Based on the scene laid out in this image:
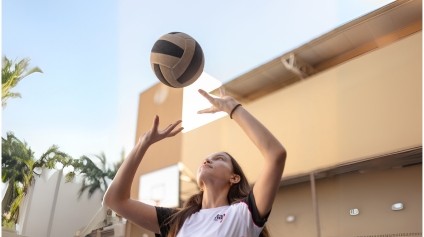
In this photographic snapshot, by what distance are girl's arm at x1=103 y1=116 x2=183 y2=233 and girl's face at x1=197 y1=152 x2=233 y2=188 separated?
121mm

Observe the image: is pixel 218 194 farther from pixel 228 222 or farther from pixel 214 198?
pixel 228 222

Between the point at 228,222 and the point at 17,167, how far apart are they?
6.84 feet

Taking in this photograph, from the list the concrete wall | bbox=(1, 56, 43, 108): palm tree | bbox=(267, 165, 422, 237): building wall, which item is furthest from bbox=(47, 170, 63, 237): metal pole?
bbox=(267, 165, 422, 237): building wall

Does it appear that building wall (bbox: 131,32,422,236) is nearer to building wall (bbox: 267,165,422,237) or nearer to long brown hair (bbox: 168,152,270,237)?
building wall (bbox: 267,165,422,237)

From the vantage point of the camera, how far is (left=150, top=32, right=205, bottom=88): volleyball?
1.55 m

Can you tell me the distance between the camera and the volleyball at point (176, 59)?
61.1 inches

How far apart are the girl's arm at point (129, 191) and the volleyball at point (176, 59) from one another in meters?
0.61

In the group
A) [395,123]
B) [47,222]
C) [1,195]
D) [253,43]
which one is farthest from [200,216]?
[253,43]

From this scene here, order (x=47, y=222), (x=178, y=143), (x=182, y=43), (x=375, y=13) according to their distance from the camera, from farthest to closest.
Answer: (x=178, y=143) → (x=375, y=13) → (x=47, y=222) → (x=182, y=43)

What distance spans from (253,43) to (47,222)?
2.21 meters

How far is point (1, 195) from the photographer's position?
2.37 metres

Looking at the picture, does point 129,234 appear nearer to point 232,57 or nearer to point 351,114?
point 232,57

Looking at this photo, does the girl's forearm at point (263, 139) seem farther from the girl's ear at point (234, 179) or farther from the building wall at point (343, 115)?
the building wall at point (343, 115)

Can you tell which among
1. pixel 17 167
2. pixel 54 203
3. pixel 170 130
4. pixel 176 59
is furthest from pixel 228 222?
pixel 54 203
